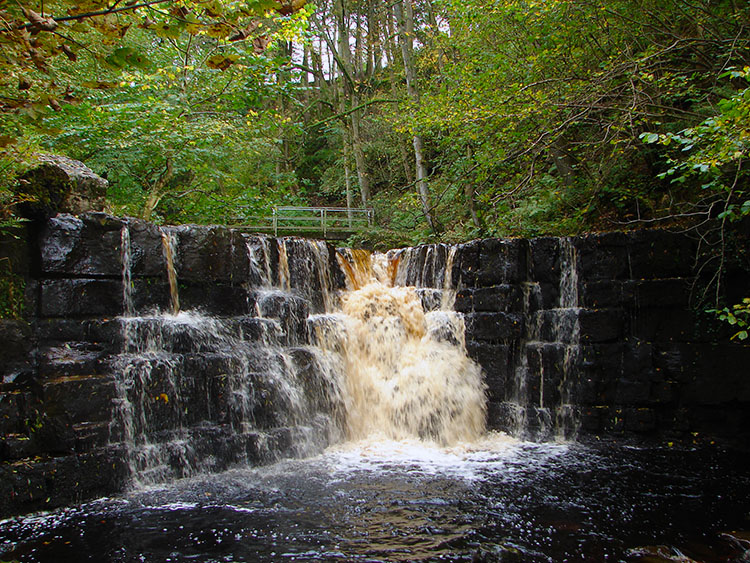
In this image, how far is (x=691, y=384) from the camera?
7723mm

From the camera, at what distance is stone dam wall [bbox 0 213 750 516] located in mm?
5887

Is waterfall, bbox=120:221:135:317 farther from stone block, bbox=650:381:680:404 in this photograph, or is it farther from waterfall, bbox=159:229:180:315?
stone block, bbox=650:381:680:404

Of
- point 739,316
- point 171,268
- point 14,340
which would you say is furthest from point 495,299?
point 14,340

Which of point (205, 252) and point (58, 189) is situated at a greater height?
point (58, 189)

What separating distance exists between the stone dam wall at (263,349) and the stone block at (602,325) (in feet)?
0.07

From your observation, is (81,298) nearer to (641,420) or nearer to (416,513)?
(416,513)

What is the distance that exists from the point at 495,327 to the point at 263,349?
3.85 meters

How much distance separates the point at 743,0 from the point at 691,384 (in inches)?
232

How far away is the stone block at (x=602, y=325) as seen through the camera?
8133 mm

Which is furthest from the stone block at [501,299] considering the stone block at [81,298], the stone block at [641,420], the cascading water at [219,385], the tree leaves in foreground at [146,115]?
the stone block at [81,298]

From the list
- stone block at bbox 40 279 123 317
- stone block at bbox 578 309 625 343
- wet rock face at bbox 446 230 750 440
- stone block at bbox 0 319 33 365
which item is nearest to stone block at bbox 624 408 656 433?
wet rock face at bbox 446 230 750 440

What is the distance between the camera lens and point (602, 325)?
8.17 m

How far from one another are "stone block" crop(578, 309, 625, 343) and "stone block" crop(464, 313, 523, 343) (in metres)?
1.03

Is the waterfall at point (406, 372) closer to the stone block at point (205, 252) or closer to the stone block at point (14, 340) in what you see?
the stone block at point (205, 252)
